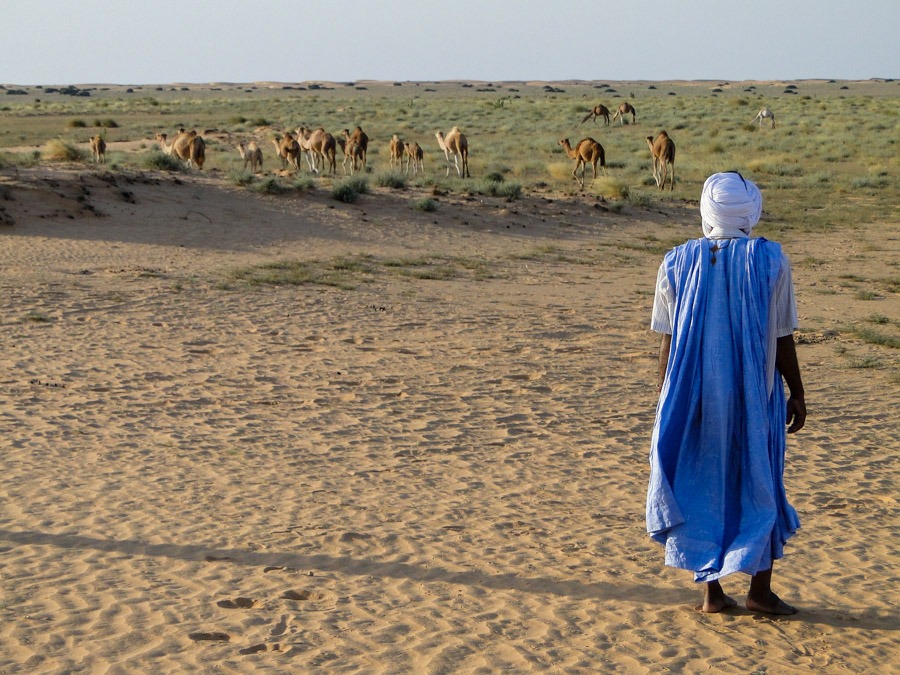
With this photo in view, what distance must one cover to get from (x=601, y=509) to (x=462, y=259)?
10600mm

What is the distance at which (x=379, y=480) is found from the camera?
22.4ft

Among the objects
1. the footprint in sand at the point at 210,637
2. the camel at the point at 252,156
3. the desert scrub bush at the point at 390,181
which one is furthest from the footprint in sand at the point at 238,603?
the camel at the point at 252,156

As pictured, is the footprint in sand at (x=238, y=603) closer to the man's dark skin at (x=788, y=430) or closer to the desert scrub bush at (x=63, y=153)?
the man's dark skin at (x=788, y=430)

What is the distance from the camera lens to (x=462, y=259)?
1672cm

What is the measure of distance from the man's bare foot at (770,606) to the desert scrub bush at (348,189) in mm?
16036

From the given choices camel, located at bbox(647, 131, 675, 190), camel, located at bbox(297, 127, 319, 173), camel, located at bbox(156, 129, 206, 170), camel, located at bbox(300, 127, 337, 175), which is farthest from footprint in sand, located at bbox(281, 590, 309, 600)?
camel, located at bbox(297, 127, 319, 173)

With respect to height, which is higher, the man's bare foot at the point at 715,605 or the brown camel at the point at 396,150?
the brown camel at the point at 396,150

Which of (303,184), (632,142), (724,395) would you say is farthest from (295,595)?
(632,142)

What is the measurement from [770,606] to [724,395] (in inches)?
38.6

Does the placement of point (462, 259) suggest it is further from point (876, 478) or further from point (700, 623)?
point (700, 623)

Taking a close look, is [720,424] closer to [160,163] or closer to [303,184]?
[303,184]

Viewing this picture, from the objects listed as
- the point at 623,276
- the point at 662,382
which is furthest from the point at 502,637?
the point at 623,276

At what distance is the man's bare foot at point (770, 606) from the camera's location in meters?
4.59

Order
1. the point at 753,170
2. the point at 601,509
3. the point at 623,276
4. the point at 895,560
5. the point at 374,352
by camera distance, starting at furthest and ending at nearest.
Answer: the point at 753,170 → the point at 623,276 → the point at 374,352 → the point at 601,509 → the point at 895,560
